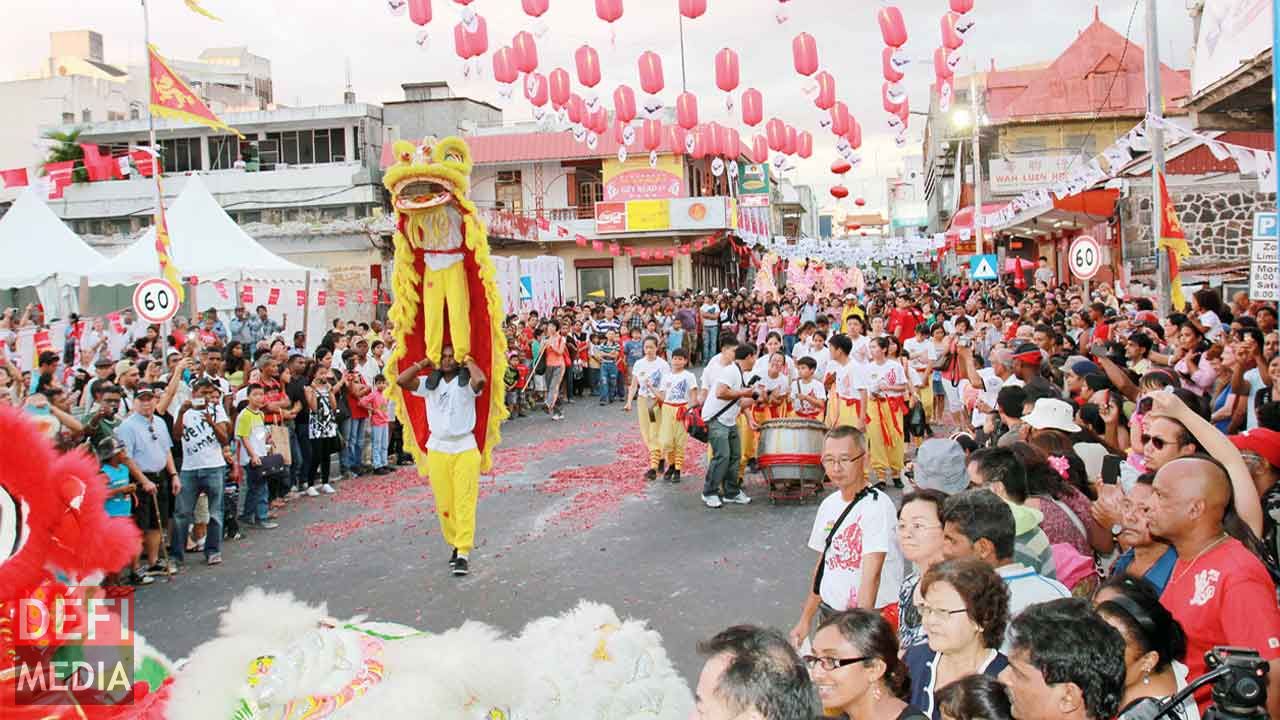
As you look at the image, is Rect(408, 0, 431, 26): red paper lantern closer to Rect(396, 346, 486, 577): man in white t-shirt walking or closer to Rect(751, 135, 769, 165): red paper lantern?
Rect(396, 346, 486, 577): man in white t-shirt walking

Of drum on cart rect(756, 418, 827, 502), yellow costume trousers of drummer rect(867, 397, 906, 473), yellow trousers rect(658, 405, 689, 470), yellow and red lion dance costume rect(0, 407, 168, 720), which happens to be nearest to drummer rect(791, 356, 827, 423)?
yellow costume trousers of drummer rect(867, 397, 906, 473)

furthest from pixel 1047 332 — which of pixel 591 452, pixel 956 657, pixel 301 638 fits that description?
pixel 301 638

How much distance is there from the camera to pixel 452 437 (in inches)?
310

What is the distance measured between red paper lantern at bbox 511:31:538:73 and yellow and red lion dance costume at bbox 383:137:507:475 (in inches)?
333

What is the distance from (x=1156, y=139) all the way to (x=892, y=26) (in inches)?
150

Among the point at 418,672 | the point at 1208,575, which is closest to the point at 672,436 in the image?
the point at 1208,575

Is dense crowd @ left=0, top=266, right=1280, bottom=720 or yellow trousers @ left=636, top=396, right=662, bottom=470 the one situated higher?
dense crowd @ left=0, top=266, right=1280, bottom=720

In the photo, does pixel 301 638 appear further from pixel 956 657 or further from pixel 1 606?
pixel 956 657

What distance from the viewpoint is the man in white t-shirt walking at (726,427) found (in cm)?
995

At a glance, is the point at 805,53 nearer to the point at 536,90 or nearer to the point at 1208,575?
the point at 536,90

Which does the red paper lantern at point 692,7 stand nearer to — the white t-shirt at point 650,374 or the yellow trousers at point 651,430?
the white t-shirt at point 650,374

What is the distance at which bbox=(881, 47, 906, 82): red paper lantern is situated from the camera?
49.9 ft

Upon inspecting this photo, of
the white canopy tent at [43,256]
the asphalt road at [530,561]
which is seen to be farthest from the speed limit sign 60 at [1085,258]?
the white canopy tent at [43,256]

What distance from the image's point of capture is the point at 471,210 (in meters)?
7.69
